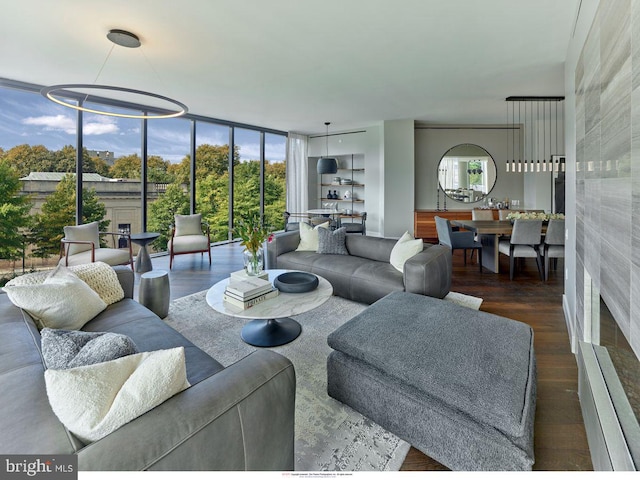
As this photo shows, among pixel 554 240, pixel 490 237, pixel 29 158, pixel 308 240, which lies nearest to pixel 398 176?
pixel 490 237

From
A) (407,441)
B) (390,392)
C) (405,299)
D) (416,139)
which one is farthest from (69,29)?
(416,139)

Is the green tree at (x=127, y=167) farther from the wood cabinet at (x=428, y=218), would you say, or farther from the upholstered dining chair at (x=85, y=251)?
the wood cabinet at (x=428, y=218)

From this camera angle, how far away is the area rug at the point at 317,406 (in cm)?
152

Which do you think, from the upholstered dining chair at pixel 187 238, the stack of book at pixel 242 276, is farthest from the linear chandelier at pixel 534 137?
the upholstered dining chair at pixel 187 238

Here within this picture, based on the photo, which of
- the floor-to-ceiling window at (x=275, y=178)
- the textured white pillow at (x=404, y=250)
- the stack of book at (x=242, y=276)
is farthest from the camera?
the floor-to-ceiling window at (x=275, y=178)

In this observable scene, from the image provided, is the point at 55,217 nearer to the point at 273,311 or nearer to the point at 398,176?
the point at 273,311

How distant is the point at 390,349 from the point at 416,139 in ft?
22.3

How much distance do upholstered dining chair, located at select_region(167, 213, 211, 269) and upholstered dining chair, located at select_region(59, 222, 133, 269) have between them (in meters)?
0.70

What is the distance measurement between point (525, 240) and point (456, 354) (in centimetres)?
349

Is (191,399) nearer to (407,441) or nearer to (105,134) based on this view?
(407,441)

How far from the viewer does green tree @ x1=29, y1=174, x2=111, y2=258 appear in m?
4.67

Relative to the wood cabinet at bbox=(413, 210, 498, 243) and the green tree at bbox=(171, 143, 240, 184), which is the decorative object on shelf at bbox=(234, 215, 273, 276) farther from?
the wood cabinet at bbox=(413, 210, 498, 243)

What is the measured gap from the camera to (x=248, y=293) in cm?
232

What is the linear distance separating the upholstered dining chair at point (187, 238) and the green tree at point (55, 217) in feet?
4.35
